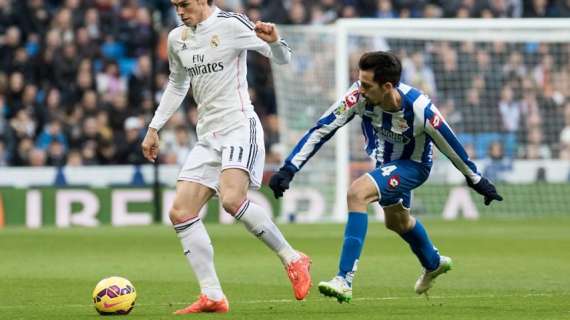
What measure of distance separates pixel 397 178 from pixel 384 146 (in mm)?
347

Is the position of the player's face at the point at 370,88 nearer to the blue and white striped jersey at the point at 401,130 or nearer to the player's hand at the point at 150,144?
the blue and white striped jersey at the point at 401,130

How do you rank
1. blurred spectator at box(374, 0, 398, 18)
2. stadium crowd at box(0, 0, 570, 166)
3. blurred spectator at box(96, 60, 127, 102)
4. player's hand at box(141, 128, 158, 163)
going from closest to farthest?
1. player's hand at box(141, 128, 158, 163)
2. stadium crowd at box(0, 0, 570, 166)
3. blurred spectator at box(96, 60, 127, 102)
4. blurred spectator at box(374, 0, 398, 18)

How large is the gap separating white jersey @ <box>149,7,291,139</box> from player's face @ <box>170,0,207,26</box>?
3.4 inches

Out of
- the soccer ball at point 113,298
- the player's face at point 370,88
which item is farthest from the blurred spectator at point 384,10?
the soccer ball at point 113,298

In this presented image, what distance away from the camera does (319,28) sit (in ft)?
75.7

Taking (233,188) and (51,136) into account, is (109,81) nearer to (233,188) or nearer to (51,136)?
(51,136)

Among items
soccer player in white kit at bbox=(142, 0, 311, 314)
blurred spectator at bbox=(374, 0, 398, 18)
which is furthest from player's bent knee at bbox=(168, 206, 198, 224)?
blurred spectator at bbox=(374, 0, 398, 18)

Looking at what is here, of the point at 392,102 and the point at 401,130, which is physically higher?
the point at 392,102

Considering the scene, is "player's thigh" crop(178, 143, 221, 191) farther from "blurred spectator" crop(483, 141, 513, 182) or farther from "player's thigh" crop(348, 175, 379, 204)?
"blurred spectator" crop(483, 141, 513, 182)

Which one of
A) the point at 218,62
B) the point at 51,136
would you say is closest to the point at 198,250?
the point at 218,62

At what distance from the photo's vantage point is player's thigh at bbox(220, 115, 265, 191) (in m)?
9.45

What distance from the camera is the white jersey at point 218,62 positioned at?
9.57 m

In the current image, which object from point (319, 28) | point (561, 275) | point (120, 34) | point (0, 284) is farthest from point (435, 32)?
point (0, 284)

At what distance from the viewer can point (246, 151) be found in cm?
952
